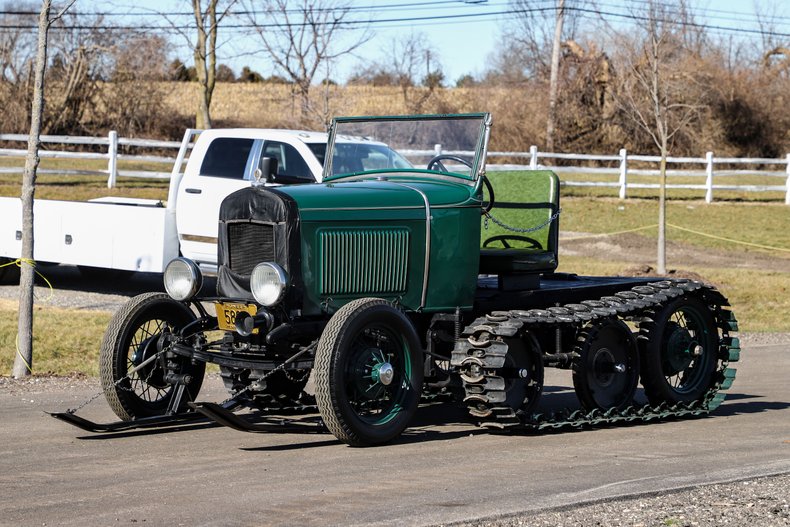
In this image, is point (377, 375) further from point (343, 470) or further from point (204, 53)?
point (204, 53)

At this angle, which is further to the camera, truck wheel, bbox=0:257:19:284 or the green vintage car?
truck wheel, bbox=0:257:19:284

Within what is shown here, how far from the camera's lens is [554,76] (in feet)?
129

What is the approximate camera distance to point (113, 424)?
7746 millimetres

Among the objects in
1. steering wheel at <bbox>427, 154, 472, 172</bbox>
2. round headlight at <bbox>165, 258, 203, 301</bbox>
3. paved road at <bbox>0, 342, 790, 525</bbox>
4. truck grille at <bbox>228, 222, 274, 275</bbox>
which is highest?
steering wheel at <bbox>427, 154, 472, 172</bbox>

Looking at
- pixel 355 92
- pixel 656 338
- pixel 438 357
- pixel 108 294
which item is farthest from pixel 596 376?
pixel 355 92

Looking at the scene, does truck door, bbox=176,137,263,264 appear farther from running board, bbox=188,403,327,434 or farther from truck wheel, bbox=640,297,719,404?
running board, bbox=188,403,327,434

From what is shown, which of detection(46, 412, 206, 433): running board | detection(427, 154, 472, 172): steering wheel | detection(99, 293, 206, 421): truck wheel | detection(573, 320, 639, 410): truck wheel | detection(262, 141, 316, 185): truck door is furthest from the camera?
detection(262, 141, 316, 185): truck door

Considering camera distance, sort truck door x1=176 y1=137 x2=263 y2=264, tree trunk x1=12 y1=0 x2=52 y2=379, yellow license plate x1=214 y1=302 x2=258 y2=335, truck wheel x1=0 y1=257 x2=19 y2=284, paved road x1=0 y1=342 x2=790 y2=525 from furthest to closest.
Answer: truck wheel x1=0 y1=257 x2=19 y2=284
truck door x1=176 y1=137 x2=263 y2=264
tree trunk x1=12 y1=0 x2=52 y2=379
yellow license plate x1=214 y1=302 x2=258 y2=335
paved road x1=0 y1=342 x2=790 y2=525

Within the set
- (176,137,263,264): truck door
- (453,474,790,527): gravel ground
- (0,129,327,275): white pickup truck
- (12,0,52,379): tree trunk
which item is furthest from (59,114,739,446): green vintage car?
(176,137,263,264): truck door

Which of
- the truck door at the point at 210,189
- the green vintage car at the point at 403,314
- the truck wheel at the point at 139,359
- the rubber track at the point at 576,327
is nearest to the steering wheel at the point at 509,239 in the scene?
the green vintage car at the point at 403,314

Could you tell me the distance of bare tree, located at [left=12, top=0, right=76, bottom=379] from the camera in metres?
10.3

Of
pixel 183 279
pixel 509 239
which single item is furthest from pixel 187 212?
pixel 183 279

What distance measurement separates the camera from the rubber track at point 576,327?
314 inches

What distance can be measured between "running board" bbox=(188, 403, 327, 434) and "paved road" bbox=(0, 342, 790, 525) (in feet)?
0.23
